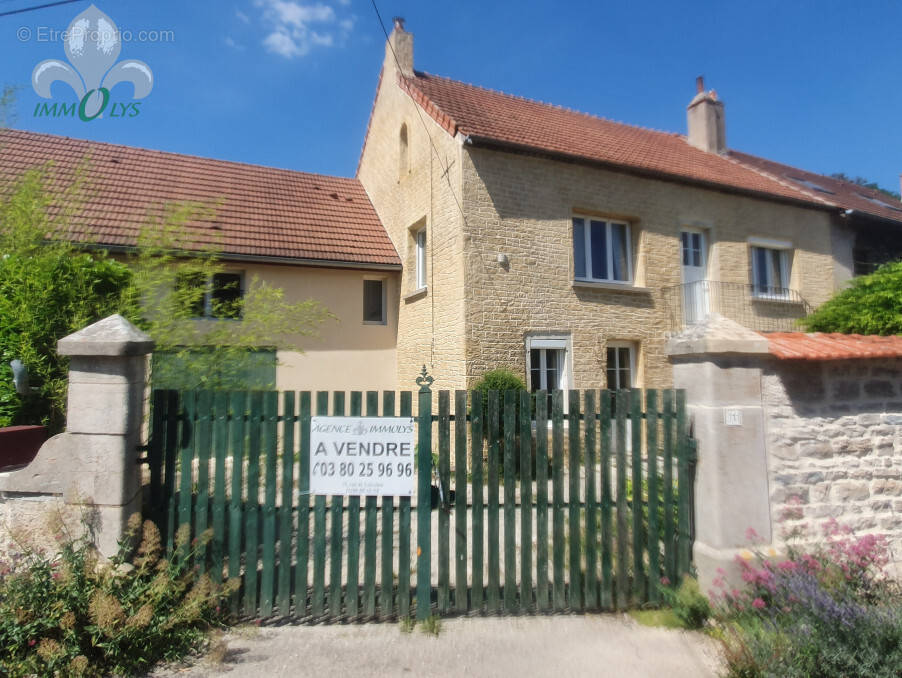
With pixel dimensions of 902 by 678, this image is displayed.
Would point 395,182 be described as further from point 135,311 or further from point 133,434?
point 133,434

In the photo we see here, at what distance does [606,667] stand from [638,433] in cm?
158

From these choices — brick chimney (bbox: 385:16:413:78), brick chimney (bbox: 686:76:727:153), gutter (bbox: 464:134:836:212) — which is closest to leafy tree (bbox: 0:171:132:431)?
gutter (bbox: 464:134:836:212)

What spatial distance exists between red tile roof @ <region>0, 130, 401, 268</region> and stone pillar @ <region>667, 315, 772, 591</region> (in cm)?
844

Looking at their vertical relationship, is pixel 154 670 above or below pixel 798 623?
below

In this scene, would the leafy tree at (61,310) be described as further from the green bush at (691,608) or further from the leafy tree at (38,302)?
the green bush at (691,608)

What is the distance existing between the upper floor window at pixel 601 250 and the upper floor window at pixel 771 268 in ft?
12.3

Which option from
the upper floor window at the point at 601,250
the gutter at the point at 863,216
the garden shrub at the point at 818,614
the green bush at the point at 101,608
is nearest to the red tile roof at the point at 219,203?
the upper floor window at the point at 601,250

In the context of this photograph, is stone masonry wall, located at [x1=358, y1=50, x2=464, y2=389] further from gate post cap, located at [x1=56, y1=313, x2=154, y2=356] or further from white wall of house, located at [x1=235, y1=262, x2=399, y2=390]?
gate post cap, located at [x1=56, y1=313, x2=154, y2=356]

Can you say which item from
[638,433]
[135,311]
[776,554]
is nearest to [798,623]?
[776,554]

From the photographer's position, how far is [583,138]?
1103 cm

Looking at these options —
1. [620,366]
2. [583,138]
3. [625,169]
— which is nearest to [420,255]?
[583,138]

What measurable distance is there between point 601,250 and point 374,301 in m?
5.42

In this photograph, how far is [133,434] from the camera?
11.1 feet

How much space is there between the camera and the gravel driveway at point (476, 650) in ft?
9.68
